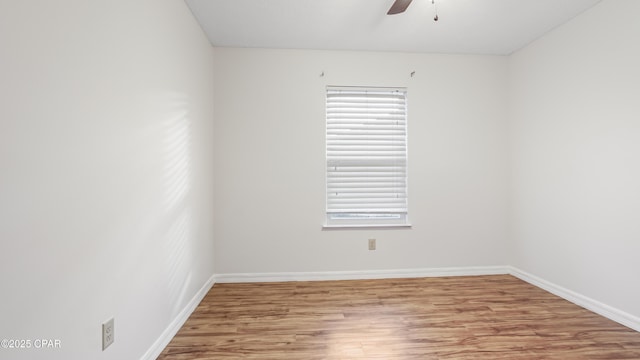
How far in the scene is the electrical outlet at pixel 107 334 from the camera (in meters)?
1.28

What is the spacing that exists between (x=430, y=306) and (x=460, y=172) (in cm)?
153

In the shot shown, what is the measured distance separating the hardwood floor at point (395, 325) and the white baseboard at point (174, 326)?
5 centimetres

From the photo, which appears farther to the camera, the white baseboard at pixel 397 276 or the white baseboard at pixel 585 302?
the white baseboard at pixel 397 276

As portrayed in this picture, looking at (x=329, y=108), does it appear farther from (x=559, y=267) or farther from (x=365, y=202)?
(x=559, y=267)

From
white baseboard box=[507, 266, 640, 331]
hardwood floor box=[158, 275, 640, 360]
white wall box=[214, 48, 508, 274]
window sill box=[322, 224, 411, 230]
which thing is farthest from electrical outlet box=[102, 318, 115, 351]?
white baseboard box=[507, 266, 640, 331]

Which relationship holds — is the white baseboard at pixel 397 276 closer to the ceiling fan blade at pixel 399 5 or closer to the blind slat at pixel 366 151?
the blind slat at pixel 366 151

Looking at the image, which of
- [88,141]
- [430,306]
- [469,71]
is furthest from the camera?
[469,71]

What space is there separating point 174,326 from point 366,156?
7.59 feet

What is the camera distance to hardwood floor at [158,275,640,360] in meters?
1.75

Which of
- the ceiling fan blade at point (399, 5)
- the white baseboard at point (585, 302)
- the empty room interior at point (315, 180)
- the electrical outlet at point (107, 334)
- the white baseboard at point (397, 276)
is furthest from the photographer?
the white baseboard at point (397, 276)

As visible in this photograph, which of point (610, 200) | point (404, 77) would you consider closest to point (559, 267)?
point (610, 200)

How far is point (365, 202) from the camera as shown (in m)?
3.06

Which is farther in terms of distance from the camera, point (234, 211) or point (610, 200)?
point (234, 211)

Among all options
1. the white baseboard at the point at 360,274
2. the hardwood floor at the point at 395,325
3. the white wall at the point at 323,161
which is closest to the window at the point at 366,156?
the white wall at the point at 323,161
